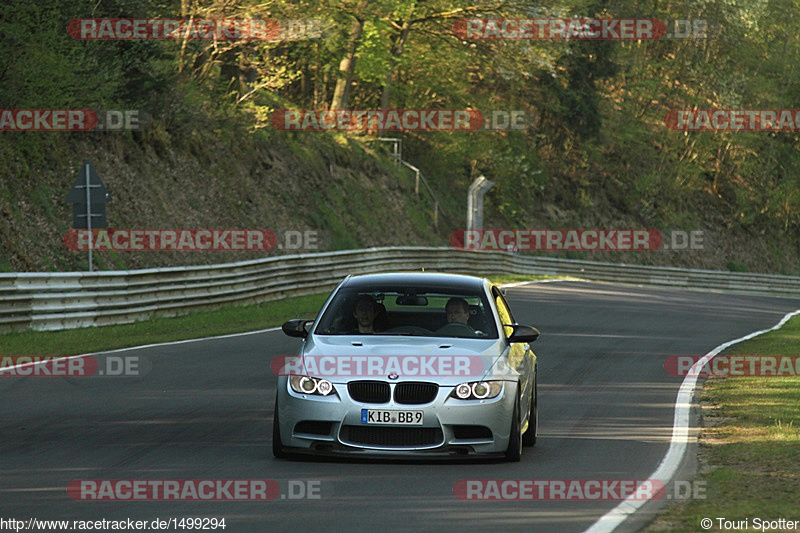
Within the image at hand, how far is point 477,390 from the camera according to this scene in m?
9.88

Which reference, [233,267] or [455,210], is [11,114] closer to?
[233,267]

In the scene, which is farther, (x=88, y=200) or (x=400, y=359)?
(x=88, y=200)

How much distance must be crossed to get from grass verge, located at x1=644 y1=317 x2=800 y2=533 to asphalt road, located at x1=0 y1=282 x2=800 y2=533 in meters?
0.48

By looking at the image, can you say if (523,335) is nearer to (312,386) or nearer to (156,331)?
(312,386)

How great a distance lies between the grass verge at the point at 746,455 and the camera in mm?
8094

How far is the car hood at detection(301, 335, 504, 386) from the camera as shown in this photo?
9.82m

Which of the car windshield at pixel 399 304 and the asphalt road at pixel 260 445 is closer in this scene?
the asphalt road at pixel 260 445

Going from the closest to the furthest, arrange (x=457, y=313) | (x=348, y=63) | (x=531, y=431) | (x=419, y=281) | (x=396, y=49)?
(x=457, y=313) < (x=531, y=431) < (x=419, y=281) < (x=348, y=63) < (x=396, y=49)

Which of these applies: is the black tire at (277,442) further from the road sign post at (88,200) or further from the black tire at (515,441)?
the road sign post at (88,200)

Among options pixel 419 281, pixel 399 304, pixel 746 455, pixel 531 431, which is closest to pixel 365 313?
pixel 399 304

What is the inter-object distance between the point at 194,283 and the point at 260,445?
16891 millimetres

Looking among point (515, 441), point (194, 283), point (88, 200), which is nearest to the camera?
point (515, 441)

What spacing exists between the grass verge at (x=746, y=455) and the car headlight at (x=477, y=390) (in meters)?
1.64

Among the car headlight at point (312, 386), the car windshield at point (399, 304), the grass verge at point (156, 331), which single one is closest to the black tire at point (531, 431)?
the car windshield at point (399, 304)
